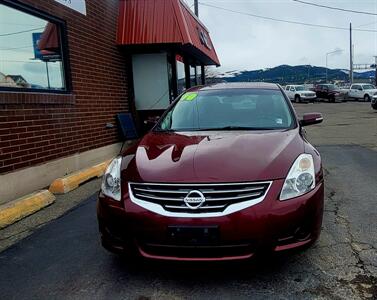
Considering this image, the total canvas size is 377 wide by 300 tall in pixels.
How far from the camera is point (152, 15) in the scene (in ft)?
37.1

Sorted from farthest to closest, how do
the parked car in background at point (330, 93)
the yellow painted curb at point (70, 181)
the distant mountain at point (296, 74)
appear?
1. the distant mountain at point (296, 74)
2. the parked car in background at point (330, 93)
3. the yellow painted curb at point (70, 181)

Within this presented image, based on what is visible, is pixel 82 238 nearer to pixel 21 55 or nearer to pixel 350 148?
pixel 21 55

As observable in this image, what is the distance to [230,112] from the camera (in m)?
4.99

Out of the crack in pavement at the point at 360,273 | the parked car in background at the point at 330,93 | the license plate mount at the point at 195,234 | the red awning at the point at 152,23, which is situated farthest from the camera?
the parked car in background at the point at 330,93

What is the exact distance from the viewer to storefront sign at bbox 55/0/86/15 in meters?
8.15

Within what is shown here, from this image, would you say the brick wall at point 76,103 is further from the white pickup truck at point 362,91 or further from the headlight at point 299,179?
the white pickup truck at point 362,91

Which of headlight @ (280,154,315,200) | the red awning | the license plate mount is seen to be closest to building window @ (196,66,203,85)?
the red awning

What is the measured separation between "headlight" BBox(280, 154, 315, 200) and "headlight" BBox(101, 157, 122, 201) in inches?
49.9

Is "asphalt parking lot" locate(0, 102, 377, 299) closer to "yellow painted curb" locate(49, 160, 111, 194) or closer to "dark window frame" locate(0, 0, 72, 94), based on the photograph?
"yellow painted curb" locate(49, 160, 111, 194)

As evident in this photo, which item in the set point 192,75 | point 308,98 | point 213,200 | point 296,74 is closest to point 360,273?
point 213,200

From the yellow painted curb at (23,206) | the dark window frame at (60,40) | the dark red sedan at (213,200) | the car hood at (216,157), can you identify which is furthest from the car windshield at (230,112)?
the dark window frame at (60,40)

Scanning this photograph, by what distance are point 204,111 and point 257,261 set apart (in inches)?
86.3

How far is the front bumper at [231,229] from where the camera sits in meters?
3.20

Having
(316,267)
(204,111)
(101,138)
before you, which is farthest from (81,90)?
(316,267)
